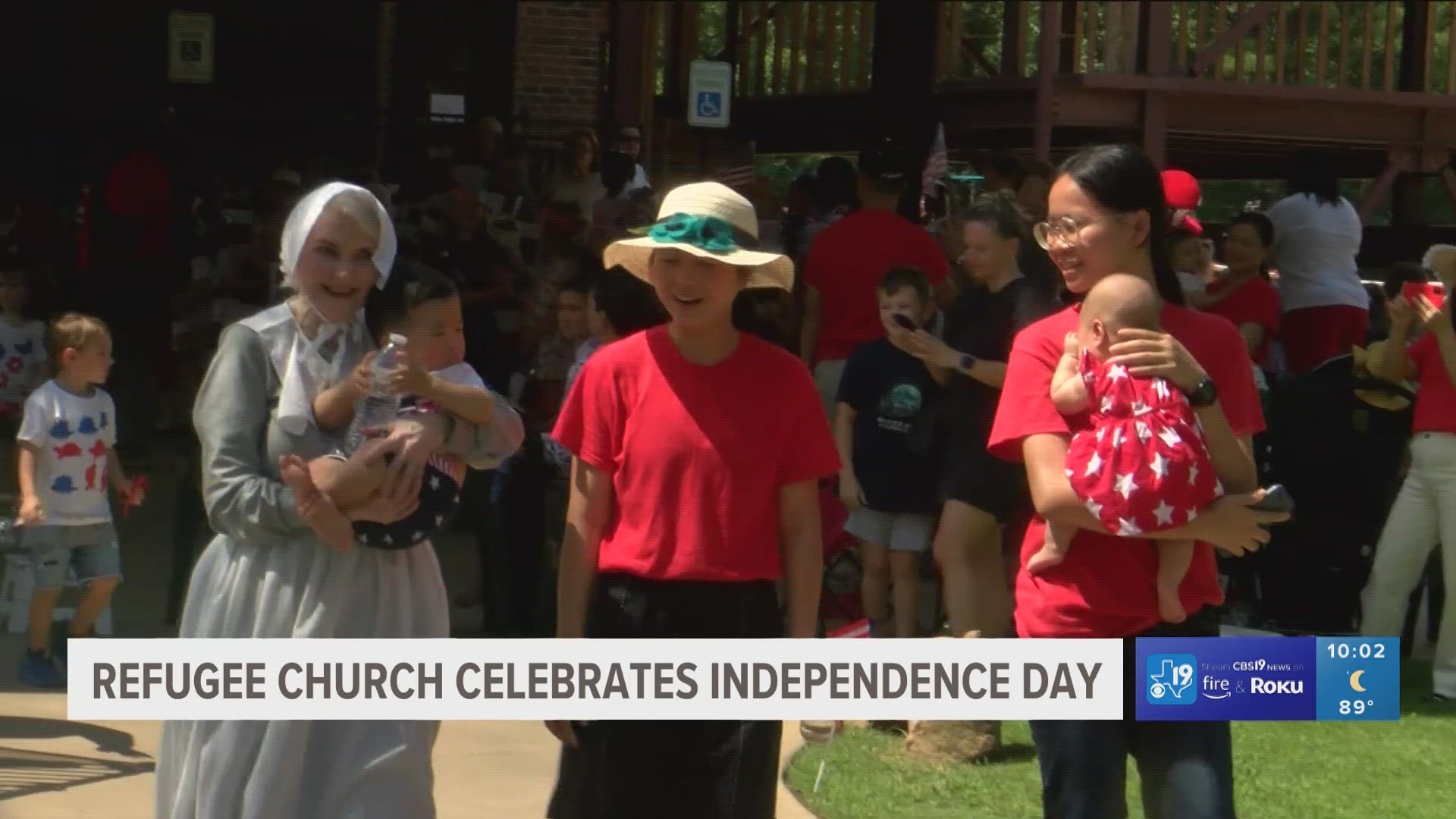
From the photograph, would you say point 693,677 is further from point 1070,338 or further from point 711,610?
point 1070,338

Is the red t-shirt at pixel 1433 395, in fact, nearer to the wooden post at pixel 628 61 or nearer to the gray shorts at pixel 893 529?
the gray shorts at pixel 893 529

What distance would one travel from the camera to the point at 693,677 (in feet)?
13.4

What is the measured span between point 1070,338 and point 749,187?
295 inches

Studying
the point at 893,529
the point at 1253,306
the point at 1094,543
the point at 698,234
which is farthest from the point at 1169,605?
the point at 1253,306

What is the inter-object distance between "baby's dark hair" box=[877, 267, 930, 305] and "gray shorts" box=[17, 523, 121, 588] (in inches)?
114

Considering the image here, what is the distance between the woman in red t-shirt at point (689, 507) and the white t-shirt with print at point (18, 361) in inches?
247

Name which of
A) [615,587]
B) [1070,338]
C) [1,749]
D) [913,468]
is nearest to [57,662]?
[1,749]

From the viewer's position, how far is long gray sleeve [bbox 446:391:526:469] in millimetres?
3984

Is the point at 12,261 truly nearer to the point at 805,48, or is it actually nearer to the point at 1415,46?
the point at 805,48

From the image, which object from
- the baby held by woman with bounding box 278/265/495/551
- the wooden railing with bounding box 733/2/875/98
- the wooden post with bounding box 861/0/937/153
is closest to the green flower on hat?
the baby held by woman with bounding box 278/265/495/551

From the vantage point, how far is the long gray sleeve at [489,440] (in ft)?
13.1

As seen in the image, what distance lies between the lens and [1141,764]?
12.5ft

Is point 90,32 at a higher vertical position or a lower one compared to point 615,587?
higher

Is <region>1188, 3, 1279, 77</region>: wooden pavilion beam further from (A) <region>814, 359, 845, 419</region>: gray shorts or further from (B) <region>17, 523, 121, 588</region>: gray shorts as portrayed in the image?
(B) <region>17, 523, 121, 588</region>: gray shorts
